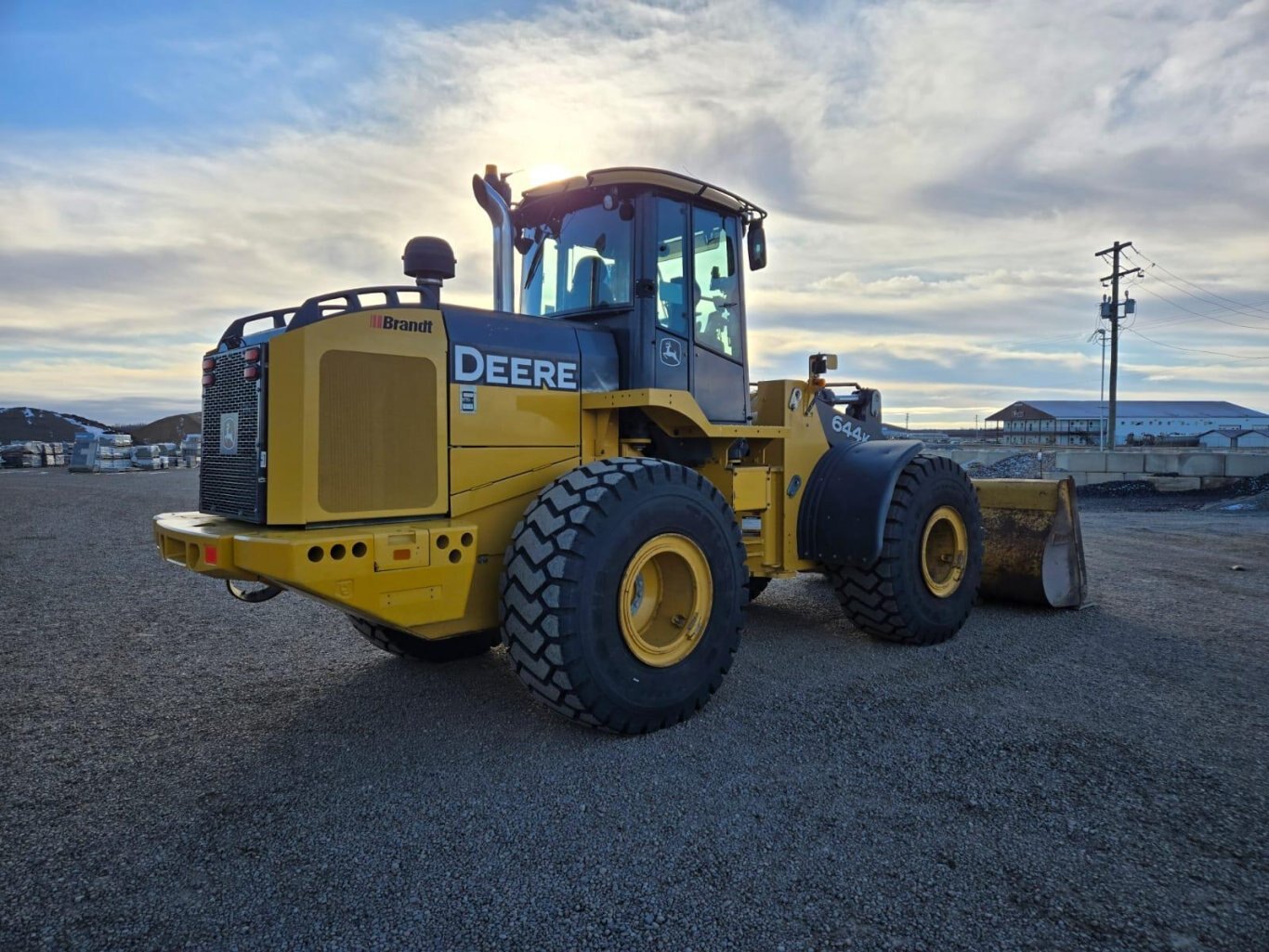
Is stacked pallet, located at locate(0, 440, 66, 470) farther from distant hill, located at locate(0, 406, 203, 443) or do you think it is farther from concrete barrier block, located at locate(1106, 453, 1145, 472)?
concrete barrier block, located at locate(1106, 453, 1145, 472)

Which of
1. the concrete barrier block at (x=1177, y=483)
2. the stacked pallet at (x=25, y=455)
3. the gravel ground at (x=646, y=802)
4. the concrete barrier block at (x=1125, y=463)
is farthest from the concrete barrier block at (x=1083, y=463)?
the stacked pallet at (x=25, y=455)

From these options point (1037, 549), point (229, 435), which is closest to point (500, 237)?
point (229, 435)

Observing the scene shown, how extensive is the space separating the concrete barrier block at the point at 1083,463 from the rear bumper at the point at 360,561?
24.0 m

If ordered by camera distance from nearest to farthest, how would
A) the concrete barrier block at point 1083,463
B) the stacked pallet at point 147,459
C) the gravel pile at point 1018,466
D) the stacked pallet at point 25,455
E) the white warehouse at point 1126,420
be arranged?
the concrete barrier block at point 1083,463 → the gravel pile at point 1018,466 → the stacked pallet at point 147,459 → the stacked pallet at point 25,455 → the white warehouse at point 1126,420

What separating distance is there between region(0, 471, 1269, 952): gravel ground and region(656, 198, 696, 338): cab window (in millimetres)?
2266

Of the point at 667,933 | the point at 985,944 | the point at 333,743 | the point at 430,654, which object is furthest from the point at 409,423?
the point at 985,944

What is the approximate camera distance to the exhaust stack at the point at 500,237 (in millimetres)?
4555

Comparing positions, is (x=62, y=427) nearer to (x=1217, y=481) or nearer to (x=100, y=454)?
(x=100, y=454)

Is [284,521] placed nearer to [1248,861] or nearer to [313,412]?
[313,412]

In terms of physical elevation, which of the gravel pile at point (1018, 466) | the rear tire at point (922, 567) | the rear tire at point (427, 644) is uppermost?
the gravel pile at point (1018, 466)

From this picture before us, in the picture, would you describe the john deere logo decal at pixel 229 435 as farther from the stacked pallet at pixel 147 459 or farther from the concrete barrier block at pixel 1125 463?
the stacked pallet at pixel 147 459

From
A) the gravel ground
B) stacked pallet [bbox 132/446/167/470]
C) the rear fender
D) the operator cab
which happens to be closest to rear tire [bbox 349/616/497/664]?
the gravel ground

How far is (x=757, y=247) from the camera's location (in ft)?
18.1

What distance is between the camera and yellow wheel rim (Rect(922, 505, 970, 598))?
5.94 m
